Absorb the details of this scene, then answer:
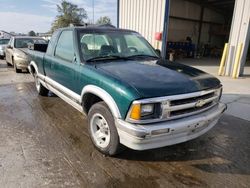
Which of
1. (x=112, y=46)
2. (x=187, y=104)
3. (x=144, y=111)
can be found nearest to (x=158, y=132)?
(x=144, y=111)

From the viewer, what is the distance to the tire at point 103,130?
9.47 feet

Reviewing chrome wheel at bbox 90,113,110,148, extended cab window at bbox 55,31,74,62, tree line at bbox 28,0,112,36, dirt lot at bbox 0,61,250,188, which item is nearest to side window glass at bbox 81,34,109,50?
extended cab window at bbox 55,31,74,62

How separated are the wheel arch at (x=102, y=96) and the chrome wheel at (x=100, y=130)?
29 centimetres

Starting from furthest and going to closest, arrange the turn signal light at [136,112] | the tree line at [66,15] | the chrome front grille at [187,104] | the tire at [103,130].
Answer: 1. the tree line at [66,15]
2. the tire at [103,130]
3. the chrome front grille at [187,104]
4. the turn signal light at [136,112]

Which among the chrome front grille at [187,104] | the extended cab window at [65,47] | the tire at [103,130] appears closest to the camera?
the chrome front grille at [187,104]

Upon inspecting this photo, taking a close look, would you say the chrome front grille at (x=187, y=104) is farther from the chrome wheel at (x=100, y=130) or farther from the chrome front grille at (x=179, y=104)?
the chrome wheel at (x=100, y=130)

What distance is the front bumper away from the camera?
2.51m

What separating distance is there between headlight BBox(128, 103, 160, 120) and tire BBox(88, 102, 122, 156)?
424mm

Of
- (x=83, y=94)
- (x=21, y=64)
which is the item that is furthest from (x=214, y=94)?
(x=21, y=64)

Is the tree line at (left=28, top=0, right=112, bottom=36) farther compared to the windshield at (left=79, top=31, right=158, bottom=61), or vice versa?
the tree line at (left=28, top=0, right=112, bottom=36)

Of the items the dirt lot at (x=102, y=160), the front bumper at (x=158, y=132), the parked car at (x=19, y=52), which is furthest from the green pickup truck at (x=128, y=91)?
the parked car at (x=19, y=52)

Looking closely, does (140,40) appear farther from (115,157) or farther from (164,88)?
(115,157)

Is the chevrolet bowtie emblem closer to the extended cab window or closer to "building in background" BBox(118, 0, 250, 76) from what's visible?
the extended cab window

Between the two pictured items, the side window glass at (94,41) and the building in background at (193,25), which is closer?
the side window glass at (94,41)
